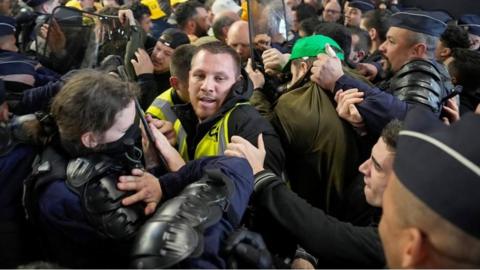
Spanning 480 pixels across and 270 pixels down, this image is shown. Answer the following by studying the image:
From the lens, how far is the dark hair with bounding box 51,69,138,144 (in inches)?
67.7

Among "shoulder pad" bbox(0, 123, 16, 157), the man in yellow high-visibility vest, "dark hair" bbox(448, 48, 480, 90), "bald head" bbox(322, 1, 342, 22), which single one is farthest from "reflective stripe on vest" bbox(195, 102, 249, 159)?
"bald head" bbox(322, 1, 342, 22)

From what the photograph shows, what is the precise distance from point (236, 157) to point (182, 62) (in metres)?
1.14

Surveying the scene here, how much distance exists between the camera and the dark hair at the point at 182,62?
280 cm

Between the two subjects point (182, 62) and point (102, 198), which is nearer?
point (102, 198)

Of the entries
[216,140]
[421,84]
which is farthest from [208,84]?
[421,84]

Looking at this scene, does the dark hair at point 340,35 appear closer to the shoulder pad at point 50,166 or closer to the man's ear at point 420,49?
the man's ear at point 420,49

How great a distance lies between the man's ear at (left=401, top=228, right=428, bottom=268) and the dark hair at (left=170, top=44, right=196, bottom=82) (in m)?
1.84

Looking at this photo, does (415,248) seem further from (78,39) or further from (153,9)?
(153,9)

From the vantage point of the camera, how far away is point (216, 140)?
7.56ft

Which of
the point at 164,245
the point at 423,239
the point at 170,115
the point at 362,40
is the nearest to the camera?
the point at 423,239

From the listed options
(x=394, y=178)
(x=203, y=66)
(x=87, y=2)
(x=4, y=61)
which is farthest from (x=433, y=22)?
(x=87, y=2)

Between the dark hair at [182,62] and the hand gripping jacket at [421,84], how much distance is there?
110 cm

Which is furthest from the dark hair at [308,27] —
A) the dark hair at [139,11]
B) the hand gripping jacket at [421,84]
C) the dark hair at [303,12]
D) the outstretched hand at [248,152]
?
the outstretched hand at [248,152]

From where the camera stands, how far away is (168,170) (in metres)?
2.19
